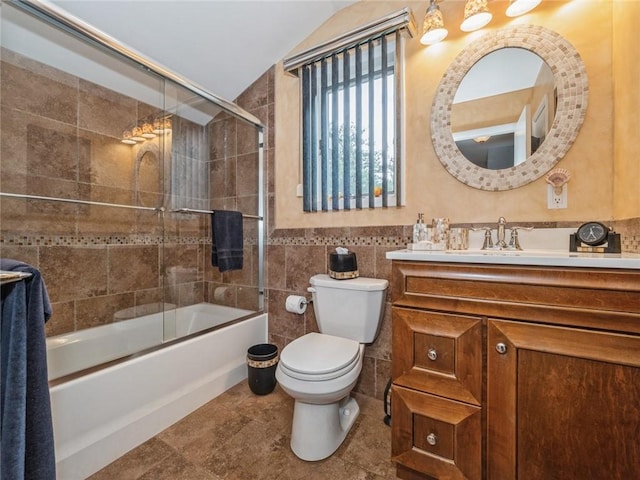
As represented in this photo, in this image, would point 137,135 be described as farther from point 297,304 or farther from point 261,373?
point 261,373

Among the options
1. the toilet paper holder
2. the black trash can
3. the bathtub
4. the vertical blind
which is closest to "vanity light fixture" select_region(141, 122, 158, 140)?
the vertical blind

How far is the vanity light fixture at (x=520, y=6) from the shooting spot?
1.23 meters

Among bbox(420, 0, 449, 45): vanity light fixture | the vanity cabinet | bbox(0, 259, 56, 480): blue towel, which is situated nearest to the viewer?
bbox(0, 259, 56, 480): blue towel

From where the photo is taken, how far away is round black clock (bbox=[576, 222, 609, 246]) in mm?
1034

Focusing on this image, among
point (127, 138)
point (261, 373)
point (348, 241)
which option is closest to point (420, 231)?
point (348, 241)

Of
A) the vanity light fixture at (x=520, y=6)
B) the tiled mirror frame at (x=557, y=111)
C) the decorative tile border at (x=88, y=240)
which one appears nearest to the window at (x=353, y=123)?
the tiled mirror frame at (x=557, y=111)

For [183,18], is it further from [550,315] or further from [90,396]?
[550,315]

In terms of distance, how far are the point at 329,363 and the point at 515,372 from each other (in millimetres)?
674

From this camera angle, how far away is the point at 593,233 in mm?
1058

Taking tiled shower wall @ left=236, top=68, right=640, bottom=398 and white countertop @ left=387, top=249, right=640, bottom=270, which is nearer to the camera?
white countertop @ left=387, top=249, right=640, bottom=270

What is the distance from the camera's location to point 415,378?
41.0 inches

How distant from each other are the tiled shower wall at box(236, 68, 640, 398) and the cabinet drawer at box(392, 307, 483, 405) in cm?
54

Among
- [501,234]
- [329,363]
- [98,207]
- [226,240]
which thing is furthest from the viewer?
[226,240]

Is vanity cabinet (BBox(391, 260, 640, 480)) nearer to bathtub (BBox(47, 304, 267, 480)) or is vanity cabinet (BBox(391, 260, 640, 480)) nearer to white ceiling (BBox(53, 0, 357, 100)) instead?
bathtub (BBox(47, 304, 267, 480))
